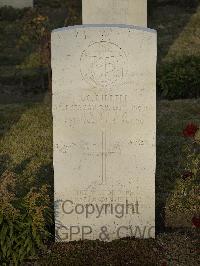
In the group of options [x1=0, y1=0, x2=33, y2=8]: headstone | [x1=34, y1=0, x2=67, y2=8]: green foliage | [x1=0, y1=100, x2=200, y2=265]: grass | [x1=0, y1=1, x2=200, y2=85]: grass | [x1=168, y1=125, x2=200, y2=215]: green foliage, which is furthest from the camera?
[x1=34, y1=0, x2=67, y2=8]: green foliage

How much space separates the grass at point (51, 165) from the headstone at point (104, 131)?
23cm

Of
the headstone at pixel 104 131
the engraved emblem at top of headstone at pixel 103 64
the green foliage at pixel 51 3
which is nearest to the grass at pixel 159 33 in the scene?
the green foliage at pixel 51 3

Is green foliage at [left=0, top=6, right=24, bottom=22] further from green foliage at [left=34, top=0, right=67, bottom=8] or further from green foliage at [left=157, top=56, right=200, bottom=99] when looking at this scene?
green foliage at [left=157, top=56, right=200, bottom=99]

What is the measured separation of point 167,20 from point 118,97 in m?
11.8

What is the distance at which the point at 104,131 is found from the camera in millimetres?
5297

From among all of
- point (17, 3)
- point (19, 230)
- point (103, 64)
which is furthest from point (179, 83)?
point (17, 3)

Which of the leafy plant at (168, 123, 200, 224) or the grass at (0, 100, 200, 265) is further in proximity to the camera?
the leafy plant at (168, 123, 200, 224)

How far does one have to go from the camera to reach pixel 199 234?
565cm

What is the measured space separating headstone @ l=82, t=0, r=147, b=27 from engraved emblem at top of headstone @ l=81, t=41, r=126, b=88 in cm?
634

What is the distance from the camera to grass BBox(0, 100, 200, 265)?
5.28 m

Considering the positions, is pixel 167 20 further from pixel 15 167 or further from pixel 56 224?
pixel 56 224

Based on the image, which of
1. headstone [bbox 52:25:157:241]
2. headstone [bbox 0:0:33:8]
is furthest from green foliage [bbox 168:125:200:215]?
headstone [bbox 0:0:33:8]

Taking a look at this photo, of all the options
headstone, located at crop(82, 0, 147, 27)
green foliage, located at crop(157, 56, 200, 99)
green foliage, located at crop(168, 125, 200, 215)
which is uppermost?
headstone, located at crop(82, 0, 147, 27)

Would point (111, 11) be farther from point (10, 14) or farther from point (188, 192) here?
point (10, 14)
